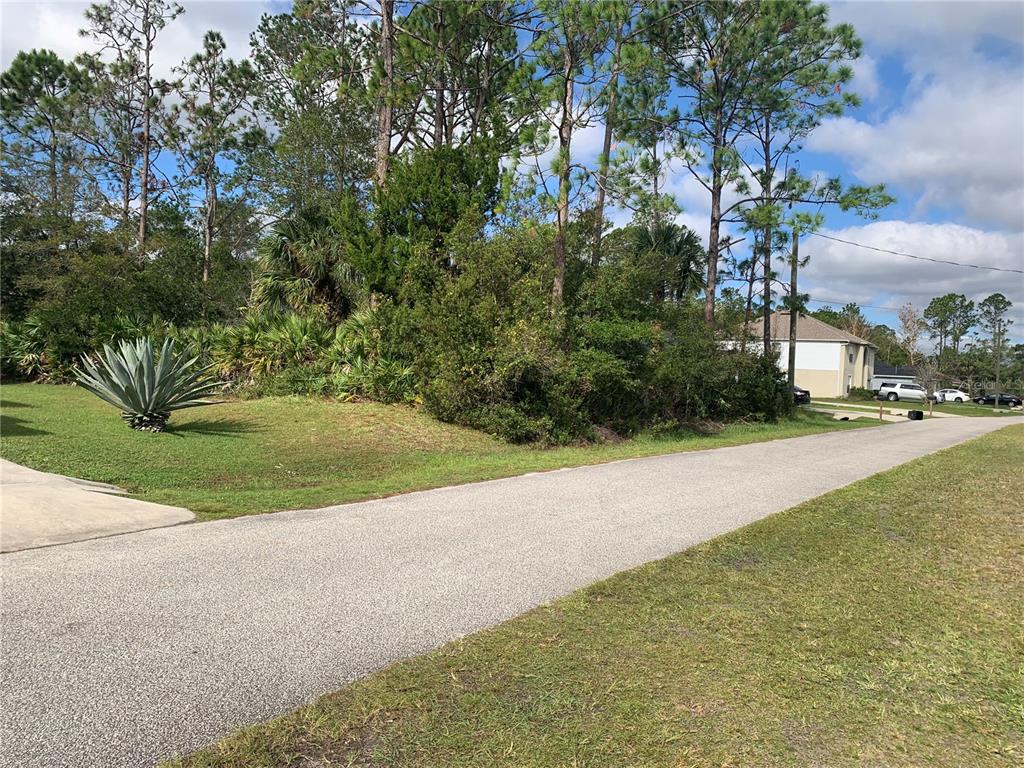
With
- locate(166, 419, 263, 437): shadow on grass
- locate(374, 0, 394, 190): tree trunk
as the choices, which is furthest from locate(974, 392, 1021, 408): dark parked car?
locate(166, 419, 263, 437): shadow on grass

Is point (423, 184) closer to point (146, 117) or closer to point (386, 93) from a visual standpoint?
point (386, 93)

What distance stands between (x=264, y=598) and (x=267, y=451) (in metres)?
7.14

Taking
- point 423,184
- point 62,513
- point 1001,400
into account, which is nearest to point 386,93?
point 423,184

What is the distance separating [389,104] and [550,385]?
962 centimetres

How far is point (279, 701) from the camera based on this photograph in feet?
10.5

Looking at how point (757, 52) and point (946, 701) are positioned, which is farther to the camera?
point (757, 52)

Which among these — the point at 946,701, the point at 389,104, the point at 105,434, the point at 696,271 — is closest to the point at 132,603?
the point at 946,701

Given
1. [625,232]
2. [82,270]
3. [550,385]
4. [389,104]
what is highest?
[389,104]

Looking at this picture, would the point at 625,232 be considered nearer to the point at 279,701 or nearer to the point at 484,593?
the point at 484,593

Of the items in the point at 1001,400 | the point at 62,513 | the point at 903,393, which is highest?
the point at 62,513

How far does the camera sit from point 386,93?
62.9 ft

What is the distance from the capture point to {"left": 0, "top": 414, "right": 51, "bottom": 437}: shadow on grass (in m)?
10.5

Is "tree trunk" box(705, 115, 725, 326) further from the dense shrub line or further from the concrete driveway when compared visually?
the concrete driveway

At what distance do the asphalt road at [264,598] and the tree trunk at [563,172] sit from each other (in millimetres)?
10269
